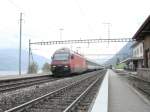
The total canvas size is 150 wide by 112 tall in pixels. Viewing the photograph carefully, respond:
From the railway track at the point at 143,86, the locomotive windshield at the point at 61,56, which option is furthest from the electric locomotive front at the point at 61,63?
the railway track at the point at 143,86

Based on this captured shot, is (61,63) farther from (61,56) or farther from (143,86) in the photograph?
(143,86)

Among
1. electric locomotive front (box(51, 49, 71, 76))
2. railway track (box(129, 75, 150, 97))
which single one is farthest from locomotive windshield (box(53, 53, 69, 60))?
railway track (box(129, 75, 150, 97))

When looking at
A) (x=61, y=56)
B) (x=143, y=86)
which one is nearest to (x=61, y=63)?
(x=61, y=56)

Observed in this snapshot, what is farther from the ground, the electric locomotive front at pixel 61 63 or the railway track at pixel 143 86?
the electric locomotive front at pixel 61 63

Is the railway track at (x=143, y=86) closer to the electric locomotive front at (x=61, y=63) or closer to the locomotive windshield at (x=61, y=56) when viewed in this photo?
the electric locomotive front at (x=61, y=63)

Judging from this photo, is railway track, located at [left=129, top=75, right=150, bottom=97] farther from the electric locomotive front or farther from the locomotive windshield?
the locomotive windshield

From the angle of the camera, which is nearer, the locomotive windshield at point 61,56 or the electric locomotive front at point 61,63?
the electric locomotive front at point 61,63

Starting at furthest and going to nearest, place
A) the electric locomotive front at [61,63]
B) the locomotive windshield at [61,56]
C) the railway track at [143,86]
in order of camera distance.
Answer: the locomotive windshield at [61,56] < the electric locomotive front at [61,63] < the railway track at [143,86]

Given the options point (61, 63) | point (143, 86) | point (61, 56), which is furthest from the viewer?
point (61, 56)

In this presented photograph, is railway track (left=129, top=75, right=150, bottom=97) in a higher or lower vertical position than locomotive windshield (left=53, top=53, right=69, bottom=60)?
lower

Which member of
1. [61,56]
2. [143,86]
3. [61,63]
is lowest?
[143,86]

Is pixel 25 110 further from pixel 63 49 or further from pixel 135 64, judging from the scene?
pixel 135 64

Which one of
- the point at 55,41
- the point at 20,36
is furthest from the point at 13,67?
the point at 20,36

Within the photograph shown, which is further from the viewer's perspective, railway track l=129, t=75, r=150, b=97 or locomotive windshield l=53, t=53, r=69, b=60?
locomotive windshield l=53, t=53, r=69, b=60
